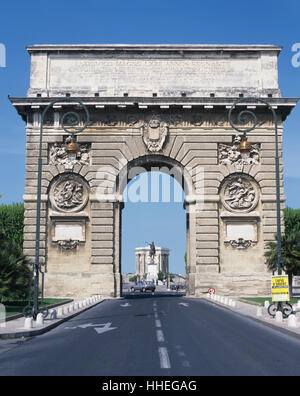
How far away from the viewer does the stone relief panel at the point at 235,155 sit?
41.5 meters

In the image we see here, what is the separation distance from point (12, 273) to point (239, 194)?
1965 centimetres

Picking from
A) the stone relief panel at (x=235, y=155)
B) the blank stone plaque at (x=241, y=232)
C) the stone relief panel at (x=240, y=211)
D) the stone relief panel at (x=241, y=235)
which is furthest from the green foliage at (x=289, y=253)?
the stone relief panel at (x=235, y=155)

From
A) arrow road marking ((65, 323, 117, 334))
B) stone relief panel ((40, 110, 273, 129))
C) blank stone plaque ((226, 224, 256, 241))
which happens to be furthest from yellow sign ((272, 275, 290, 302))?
stone relief panel ((40, 110, 273, 129))

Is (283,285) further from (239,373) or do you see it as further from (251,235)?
(251,235)

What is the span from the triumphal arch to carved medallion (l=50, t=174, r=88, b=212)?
77 millimetres

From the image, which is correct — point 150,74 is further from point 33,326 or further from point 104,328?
point 33,326

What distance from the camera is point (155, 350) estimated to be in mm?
13359

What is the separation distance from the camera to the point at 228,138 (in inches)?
1635

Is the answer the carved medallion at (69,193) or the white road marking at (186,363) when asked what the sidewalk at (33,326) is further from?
the carved medallion at (69,193)

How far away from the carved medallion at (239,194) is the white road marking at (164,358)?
28454 mm

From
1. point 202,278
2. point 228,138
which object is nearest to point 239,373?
point 202,278

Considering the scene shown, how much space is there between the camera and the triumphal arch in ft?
132
